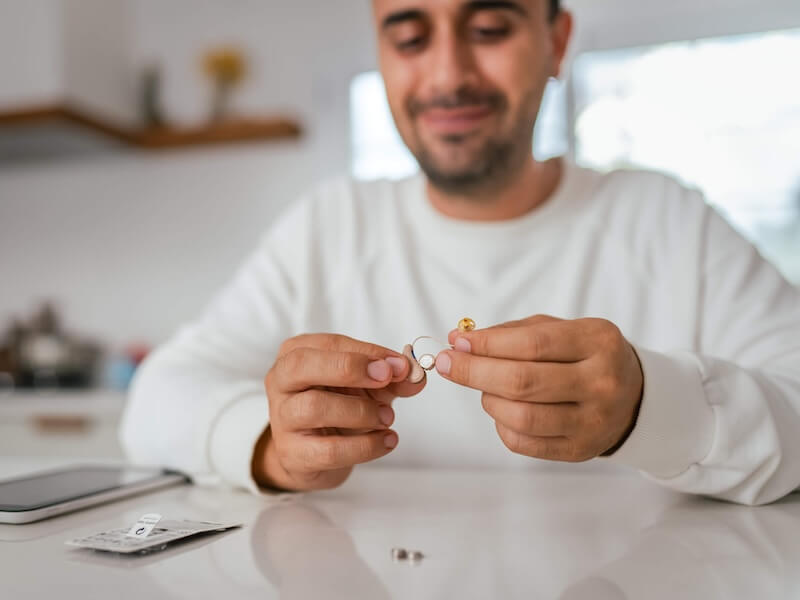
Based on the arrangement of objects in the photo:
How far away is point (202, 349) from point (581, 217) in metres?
0.67

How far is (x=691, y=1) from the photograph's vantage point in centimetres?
259

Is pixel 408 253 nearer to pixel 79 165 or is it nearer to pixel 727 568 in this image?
pixel 727 568

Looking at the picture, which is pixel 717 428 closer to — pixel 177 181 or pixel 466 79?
pixel 466 79

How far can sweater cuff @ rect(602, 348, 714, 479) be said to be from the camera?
0.72 m

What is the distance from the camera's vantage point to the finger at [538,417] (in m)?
0.65

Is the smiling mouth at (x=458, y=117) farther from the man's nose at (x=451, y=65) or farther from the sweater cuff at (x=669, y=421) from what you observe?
the sweater cuff at (x=669, y=421)

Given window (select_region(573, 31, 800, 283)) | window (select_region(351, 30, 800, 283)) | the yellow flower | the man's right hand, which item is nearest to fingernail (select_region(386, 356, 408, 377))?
the man's right hand

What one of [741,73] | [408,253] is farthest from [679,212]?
[741,73]

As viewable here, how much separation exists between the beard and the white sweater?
0.09 m

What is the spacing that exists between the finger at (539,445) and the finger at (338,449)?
126mm

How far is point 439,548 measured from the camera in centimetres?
61

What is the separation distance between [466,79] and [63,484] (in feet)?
2.57

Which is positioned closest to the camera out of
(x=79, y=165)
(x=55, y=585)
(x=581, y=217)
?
(x=55, y=585)

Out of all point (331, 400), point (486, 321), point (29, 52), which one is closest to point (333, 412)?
point (331, 400)
